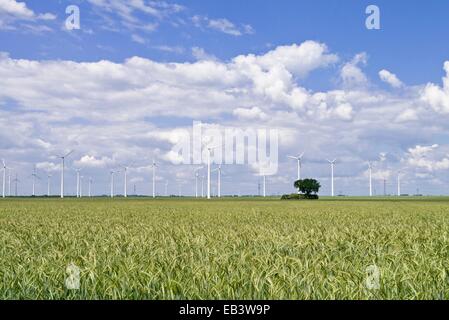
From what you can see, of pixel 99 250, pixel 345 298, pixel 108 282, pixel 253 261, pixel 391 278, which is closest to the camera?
pixel 345 298

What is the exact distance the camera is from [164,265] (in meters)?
10.4

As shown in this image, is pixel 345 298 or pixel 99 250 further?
pixel 99 250

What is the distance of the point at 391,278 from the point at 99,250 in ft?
27.3

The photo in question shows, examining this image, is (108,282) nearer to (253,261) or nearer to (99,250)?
(253,261)

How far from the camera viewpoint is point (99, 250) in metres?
14.6

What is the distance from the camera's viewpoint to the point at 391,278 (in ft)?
30.2

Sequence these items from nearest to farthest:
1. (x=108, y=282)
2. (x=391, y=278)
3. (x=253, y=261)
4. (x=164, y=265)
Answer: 1. (x=108, y=282)
2. (x=391, y=278)
3. (x=164, y=265)
4. (x=253, y=261)
